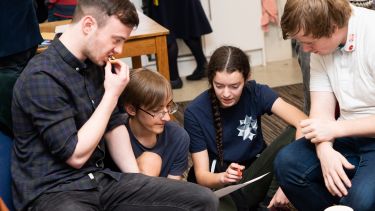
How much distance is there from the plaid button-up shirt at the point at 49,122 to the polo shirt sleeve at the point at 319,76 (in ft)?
2.44

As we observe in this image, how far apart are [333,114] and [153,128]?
23.6 inches

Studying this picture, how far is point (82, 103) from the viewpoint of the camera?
1478 mm

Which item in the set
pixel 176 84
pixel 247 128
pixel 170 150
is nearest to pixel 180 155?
pixel 170 150

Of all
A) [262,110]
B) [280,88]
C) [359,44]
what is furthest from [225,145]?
[280,88]

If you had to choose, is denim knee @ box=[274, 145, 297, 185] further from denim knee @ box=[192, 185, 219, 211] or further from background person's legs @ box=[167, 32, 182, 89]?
background person's legs @ box=[167, 32, 182, 89]

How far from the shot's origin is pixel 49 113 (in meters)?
1.39

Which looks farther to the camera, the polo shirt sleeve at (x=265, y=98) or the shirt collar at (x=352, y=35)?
the polo shirt sleeve at (x=265, y=98)

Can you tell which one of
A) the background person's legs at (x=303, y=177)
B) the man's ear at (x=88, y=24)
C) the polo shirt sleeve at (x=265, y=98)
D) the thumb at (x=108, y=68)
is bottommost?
the background person's legs at (x=303, y=177)

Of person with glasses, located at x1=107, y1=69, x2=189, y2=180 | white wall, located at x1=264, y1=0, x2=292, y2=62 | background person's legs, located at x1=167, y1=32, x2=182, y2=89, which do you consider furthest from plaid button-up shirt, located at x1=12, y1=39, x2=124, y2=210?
Answer: white wall, located at x1=264, y1=0, x2=292, y2=62

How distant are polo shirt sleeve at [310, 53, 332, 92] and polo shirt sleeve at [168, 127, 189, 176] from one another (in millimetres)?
464

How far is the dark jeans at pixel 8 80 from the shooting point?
1513 millimetres

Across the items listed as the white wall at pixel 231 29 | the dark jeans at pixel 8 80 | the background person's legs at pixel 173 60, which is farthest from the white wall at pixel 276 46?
the dark jeans at pixel 8 80

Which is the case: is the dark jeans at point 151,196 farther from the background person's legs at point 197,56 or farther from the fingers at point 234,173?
the background person's legs at point 197,56

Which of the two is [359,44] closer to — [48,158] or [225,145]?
[225,145]
